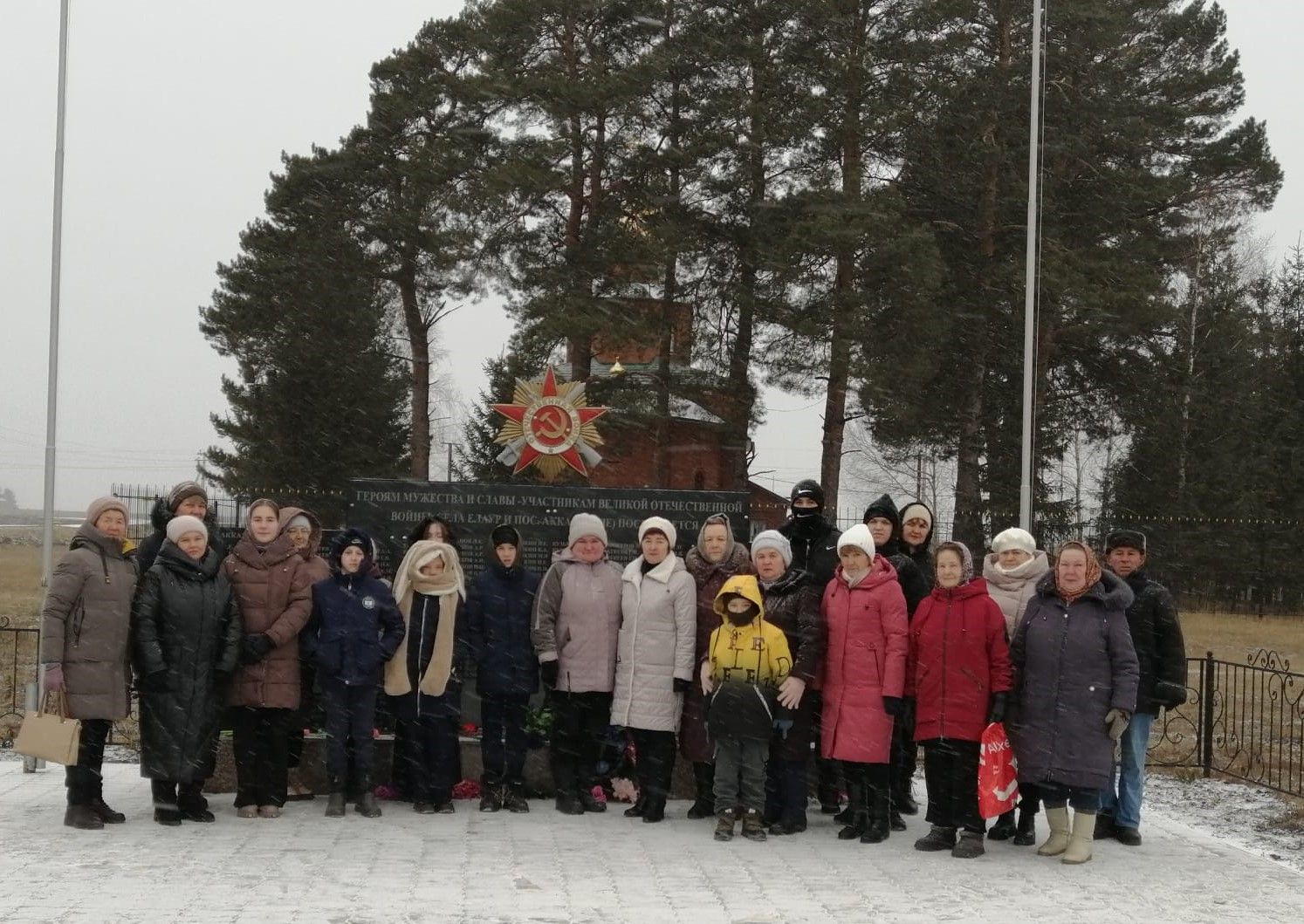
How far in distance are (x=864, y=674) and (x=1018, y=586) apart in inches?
40.4

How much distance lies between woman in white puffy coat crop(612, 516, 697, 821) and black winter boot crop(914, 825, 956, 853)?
1575 mm

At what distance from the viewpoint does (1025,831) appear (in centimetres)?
828

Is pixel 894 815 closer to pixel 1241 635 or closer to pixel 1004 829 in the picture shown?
pixel 1004 829

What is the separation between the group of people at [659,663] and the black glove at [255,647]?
15mm

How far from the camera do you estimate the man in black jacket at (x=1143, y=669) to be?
27.2ft

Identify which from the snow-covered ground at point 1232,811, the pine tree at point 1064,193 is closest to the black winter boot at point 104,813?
the snow-covered ground at point 1232,811

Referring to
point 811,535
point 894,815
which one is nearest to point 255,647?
point 811,535

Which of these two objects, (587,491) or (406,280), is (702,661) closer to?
(587,491)

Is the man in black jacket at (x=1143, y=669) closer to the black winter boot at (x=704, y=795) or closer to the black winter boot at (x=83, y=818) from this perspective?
the black winter boot at (x=704, y=795)

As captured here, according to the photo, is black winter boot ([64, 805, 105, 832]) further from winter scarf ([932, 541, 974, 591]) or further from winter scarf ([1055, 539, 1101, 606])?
winter scarf ([1055, 539, 1101, 606])

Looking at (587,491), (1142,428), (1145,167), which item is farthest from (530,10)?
(587,491)

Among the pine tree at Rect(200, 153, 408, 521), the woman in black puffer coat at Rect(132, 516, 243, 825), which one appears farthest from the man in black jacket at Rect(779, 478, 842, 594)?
the pine tree at Rect(200, 153, 408, 521)

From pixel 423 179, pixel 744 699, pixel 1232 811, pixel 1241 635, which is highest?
pixel 423 179

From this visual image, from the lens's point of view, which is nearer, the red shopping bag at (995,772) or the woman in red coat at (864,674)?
the red shopping bag at (995,772)
